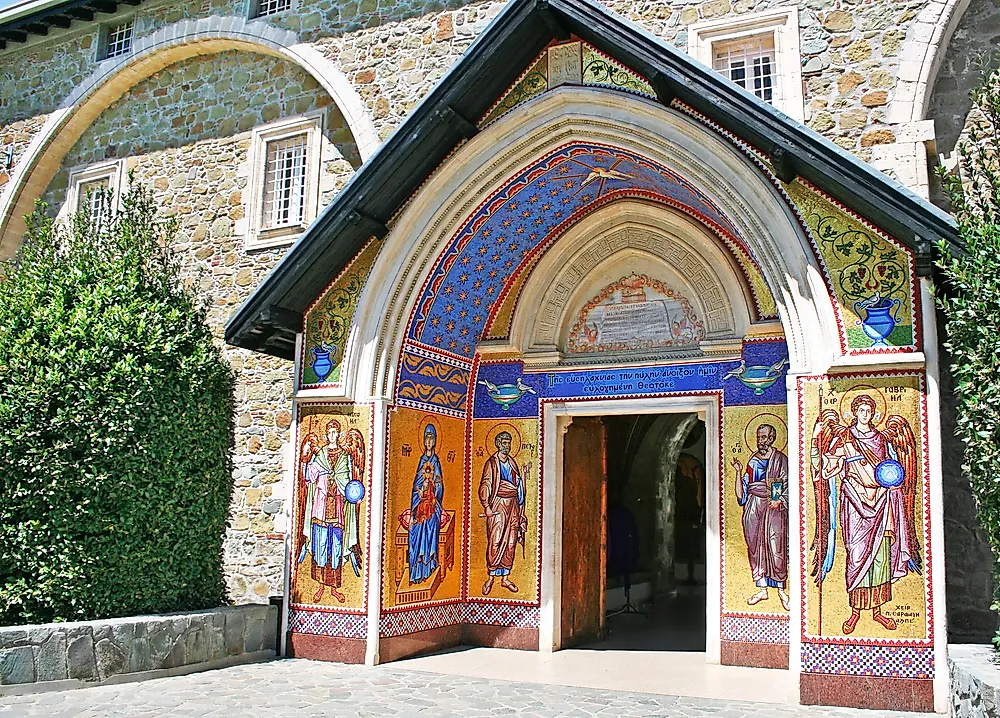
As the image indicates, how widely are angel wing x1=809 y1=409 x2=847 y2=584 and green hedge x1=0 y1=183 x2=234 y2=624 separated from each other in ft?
18.0

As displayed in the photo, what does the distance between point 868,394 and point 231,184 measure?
329 inches

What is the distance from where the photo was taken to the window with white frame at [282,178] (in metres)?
11.5

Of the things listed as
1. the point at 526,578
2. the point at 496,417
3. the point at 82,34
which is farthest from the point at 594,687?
the point at 82,34

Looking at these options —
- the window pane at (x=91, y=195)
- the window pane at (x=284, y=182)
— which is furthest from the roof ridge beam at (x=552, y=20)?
the window pane at (x=91, y=195)

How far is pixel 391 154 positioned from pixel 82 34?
771cm

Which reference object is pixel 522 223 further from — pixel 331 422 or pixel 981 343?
pixel 981 343

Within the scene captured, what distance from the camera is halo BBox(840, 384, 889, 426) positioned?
6.90 metres

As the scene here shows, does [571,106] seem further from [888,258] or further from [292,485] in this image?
[292,485]

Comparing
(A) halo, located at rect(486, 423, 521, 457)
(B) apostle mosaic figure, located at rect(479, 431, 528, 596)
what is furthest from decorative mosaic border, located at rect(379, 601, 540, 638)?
(A) halo, located at rect(486, 423, 521, 457)

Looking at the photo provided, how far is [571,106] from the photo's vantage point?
8062 millimetres

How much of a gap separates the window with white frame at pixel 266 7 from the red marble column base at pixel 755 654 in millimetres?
9233

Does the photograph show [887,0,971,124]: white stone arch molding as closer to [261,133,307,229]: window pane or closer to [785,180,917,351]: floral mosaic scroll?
[785,180,917,351]: floral mosaic scroll

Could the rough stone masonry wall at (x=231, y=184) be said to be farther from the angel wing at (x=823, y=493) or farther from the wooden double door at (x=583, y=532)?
the angel wing at (x=823, y=493)

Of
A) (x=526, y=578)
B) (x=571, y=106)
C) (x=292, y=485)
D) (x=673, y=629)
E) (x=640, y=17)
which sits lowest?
(x=673, y=629)
